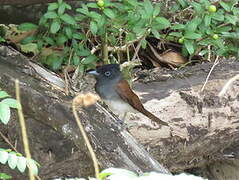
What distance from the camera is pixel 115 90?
4.77 metres

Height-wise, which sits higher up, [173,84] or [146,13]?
[146,13]

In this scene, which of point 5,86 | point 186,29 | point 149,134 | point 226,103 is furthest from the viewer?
point 186,29

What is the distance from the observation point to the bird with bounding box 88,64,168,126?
14.8 ft

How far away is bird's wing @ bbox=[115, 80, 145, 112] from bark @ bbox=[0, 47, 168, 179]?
0.38 m

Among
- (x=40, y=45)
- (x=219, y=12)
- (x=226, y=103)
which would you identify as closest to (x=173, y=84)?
(x=226, y=103)

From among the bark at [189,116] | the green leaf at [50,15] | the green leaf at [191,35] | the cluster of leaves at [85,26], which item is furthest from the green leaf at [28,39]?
the green leaf at [191,35]

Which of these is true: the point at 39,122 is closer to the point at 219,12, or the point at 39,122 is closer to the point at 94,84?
the point at 94,84

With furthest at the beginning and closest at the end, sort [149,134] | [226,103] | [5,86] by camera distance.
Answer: [226,103] < [149,134] < [5,86]

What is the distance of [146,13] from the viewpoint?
4641 mm

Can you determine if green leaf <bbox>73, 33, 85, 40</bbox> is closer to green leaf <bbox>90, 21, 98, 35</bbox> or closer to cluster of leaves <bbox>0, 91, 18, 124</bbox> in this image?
green leaf <bbox>90, 21, 98, 35</bbox>

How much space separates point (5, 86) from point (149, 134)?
118 centimetres

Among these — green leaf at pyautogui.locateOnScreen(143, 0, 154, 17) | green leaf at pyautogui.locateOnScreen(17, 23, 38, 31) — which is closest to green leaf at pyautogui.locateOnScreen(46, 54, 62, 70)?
green leaf at pyautogui.locateOnScreen(17, 23, 38, 31)

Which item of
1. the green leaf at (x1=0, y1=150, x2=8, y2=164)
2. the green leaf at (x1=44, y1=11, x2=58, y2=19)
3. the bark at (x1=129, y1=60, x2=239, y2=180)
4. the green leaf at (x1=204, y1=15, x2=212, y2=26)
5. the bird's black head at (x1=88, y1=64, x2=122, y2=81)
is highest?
the green leaf at (x1=0, y1=150, x2=8, y2=164)

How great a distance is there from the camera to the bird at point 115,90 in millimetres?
4523
